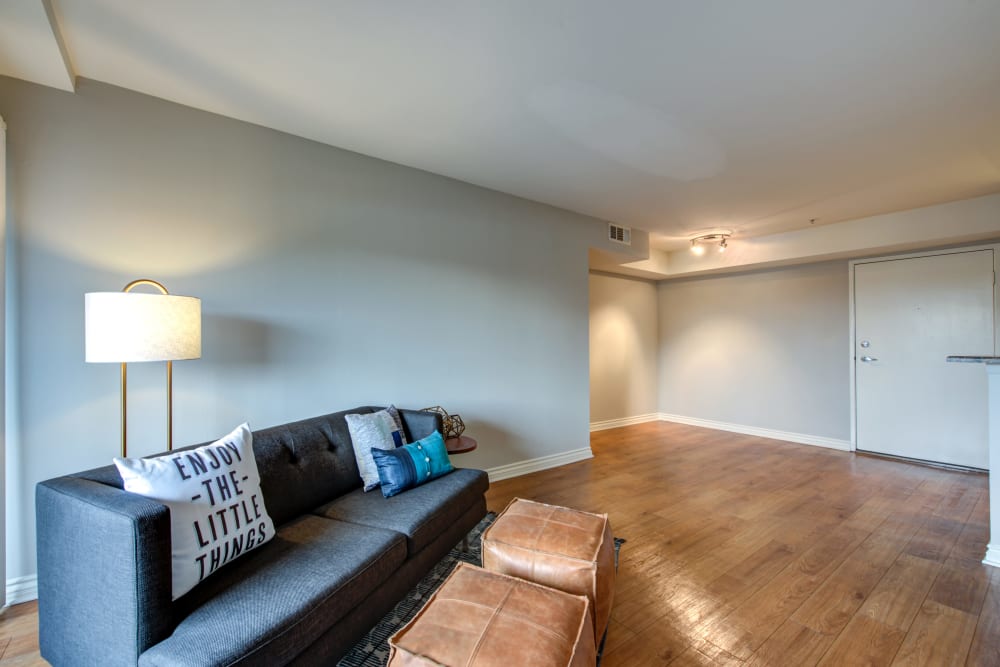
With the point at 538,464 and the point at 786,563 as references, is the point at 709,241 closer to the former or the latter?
the point at 538,464

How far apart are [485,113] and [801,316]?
15.3ft

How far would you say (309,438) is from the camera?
2.18m

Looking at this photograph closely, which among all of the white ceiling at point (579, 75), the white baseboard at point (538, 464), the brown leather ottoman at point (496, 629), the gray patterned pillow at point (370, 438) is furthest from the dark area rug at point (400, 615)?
the white ceiling at point (579, 75)

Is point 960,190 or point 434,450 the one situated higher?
A: point 960,190

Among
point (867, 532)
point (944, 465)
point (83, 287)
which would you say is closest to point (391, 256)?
point (83, 287)

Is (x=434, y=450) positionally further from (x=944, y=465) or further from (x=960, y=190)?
(x=944, y=465)

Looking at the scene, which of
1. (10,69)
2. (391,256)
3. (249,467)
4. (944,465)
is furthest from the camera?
(944,465)

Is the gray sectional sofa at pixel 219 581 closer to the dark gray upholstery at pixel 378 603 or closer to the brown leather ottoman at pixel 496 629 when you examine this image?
the dark gray upholstery at pixel 378 603

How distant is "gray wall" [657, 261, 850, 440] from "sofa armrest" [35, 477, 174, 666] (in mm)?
5930

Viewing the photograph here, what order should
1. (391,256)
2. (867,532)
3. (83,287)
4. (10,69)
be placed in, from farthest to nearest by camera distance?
(391,256)
(867,532)
(83,287)
(10,69)

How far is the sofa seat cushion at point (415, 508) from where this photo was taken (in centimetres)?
186

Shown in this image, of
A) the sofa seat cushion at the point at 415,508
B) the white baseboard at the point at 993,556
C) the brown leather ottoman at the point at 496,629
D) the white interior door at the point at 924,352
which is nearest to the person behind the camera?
the brown leather ottoman at the point at 496,629

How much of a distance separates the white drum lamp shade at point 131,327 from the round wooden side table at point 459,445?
1615 millimetres

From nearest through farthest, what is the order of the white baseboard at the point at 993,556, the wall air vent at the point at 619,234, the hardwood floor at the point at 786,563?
the hardwood floor at the point at 786,563
the white baseboard at the point at 993,556
the wall air vent at the point at 619,234
